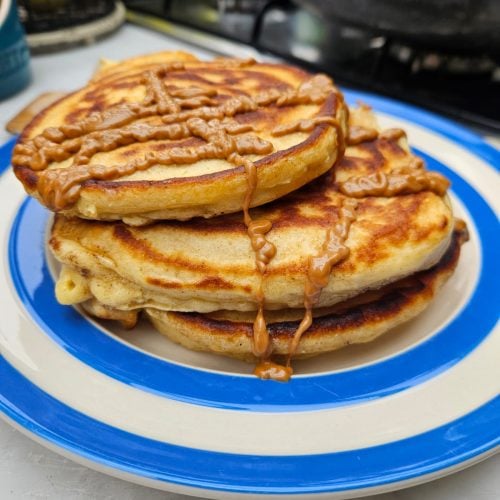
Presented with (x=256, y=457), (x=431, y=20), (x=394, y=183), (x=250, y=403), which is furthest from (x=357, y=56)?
(x=256, y=457)

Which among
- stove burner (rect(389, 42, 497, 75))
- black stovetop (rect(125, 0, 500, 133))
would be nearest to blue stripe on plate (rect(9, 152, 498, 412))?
black stovetop (rect(125, 0, 500, 133))

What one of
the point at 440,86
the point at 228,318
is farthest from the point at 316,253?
the point at 440,86

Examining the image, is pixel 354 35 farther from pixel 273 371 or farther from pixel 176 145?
pixel 273 371

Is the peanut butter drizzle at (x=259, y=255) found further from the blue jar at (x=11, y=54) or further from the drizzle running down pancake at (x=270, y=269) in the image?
the blue jar at (x=11, y=54)

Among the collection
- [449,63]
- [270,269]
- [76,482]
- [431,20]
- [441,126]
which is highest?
[431,20]

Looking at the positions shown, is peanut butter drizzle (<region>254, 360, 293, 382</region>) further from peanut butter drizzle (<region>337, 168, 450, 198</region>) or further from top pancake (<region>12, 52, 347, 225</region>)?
peanut butter drizzle (<region>337, 168, 450, 198</region>)

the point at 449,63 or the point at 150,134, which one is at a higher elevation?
the point at 150,134
